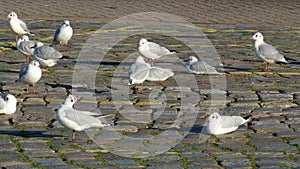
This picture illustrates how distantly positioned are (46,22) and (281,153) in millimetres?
10109

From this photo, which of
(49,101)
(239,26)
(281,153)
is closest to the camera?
(281,153)

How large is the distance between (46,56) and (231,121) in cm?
429

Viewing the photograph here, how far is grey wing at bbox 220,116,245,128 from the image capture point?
914 centimetres

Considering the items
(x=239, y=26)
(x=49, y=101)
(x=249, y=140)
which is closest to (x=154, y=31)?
(x=239, y=26)

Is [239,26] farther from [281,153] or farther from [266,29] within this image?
[281,153]

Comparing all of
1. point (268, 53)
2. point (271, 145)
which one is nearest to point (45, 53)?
point (268, 53)

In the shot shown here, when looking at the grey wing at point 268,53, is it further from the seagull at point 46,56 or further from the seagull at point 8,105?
the seagull at point 8,105

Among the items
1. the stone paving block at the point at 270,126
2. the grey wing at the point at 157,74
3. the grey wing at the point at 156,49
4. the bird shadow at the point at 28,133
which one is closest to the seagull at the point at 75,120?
the bird shadow at the point at 28,133

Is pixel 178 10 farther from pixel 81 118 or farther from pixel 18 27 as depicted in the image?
pixel 81 118

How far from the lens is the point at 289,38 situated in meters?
15.9

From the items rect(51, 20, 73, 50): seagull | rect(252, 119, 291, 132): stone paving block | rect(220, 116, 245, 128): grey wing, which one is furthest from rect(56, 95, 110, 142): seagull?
rect(51, 20, 73, 50): seagull

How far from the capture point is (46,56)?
12.6 metres

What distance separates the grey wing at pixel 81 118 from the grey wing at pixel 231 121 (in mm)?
1403

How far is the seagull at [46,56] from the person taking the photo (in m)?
12.6
